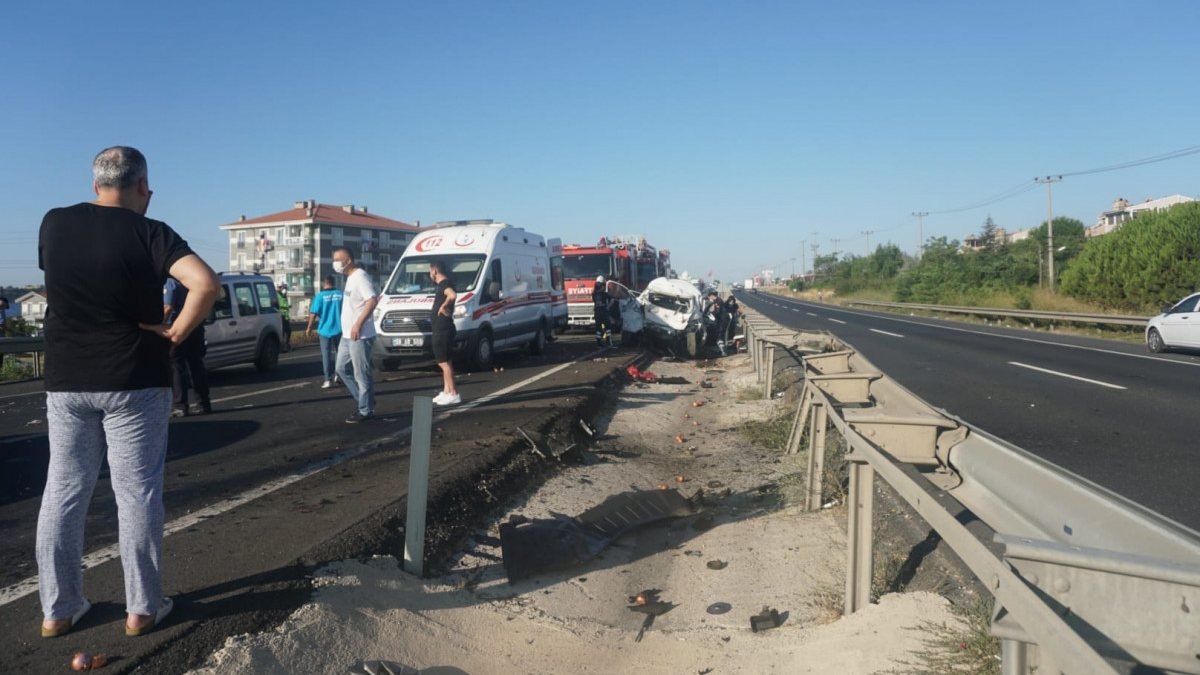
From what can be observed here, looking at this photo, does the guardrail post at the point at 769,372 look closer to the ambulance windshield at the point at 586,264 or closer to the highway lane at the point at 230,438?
the highway lane at the point at 230,438

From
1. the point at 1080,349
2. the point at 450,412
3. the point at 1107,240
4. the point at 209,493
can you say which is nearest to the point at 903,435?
the point at 209,493

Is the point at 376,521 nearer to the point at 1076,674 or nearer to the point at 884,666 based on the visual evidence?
the point at 884,666

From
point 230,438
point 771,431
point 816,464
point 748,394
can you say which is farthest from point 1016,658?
point 748,394

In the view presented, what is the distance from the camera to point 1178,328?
20156mm

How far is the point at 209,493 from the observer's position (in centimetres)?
655

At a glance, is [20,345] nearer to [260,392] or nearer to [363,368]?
[260,392]

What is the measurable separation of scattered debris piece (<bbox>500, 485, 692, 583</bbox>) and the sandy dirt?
8 centimetres

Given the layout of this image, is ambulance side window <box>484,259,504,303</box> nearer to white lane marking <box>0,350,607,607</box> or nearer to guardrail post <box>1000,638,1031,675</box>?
white lane marking <box>0,350,607,607</box>

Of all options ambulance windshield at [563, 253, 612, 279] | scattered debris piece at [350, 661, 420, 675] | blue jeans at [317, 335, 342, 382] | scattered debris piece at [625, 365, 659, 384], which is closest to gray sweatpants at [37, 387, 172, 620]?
scattered debris piece at [350, 661, 420, 675]

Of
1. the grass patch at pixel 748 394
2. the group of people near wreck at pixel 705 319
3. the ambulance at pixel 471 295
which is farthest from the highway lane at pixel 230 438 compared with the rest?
the group of people near wreck at pixel 705 319

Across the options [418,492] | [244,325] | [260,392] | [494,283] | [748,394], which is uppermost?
[494,283]

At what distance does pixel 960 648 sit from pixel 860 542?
2.47 ft

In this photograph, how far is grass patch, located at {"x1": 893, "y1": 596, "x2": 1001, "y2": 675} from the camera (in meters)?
3.36

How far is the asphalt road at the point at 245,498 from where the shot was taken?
3.78m
